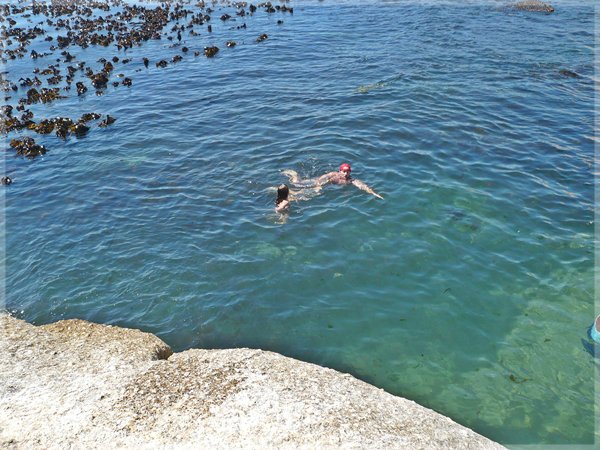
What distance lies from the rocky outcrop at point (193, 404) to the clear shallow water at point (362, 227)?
1487 mm

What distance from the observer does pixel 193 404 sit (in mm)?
8695

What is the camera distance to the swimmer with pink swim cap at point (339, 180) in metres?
17.0

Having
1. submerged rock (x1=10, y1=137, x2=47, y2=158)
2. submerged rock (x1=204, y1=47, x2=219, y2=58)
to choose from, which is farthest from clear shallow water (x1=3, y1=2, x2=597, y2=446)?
submerged rock (x1=204, y1=47, x2=219, y2=58)

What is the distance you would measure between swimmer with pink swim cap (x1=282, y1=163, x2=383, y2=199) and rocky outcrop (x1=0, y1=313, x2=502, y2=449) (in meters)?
8.35

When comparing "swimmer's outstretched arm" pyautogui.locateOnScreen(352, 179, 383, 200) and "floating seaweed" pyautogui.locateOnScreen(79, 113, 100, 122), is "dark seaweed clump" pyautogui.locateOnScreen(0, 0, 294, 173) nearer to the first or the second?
"floating seaweed" pyautogui.locateOnScreen(79, 113, 100, 122)

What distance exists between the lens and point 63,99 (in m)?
28.0

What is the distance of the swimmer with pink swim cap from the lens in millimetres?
17047

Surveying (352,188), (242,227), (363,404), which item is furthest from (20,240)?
(363,404)

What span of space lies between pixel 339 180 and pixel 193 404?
10529 mm

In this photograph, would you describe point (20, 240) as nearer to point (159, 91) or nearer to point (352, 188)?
point (352, 188)

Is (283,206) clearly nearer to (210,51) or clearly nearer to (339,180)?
(339,180)

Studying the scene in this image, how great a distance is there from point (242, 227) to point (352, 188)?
4.33 m

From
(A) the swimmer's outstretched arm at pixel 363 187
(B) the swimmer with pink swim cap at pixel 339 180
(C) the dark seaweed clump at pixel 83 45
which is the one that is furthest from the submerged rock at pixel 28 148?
(A) the swimmer's outstretched arm at pixel 363 187

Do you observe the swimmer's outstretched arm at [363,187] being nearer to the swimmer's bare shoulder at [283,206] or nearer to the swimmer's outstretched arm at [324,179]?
the swimmer's outstretched arm at [324,179]
